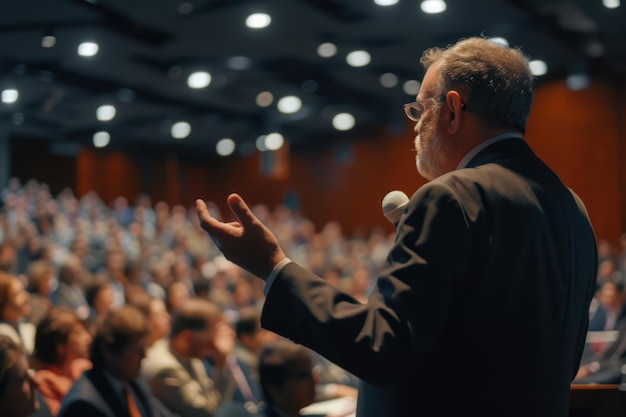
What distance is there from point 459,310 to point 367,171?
1439cm

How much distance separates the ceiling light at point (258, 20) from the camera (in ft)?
26.5

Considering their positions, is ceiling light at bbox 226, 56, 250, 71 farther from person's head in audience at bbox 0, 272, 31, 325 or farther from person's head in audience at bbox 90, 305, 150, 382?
person's head in audience at bbox 90, 305, 150, 382

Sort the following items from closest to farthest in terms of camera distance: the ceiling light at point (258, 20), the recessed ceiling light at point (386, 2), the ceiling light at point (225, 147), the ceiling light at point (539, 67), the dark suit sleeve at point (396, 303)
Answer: the dark suit sleeve at point (396, 303), the recessed ceiling light at point (386, 2), the ceiling light at point (258, 20), the ceiling light at point (539, 67), the ceiling light at point (225, 147)

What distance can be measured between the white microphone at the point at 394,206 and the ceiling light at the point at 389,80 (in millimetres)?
10047

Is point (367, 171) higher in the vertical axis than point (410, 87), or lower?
lower

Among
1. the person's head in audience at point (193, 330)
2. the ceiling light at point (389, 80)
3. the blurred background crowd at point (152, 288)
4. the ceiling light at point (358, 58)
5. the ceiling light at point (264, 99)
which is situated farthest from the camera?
the ceiling light at point (264, 99)

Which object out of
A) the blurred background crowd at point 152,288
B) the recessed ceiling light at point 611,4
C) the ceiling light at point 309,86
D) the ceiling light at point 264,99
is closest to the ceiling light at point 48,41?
the blurred background crowd at point 152,288

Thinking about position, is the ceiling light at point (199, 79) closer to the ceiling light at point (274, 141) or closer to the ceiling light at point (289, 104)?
the ceiling light at point (289, 104)

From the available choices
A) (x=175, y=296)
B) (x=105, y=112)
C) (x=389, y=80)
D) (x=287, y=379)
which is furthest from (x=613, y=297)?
(x=105, y=112)

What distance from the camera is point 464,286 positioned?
3.04ft

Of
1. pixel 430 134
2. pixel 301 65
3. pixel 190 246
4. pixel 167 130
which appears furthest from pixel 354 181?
pixel 430 134

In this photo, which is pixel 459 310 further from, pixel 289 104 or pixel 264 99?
pixel 289 104

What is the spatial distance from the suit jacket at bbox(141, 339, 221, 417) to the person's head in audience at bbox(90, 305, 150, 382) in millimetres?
744

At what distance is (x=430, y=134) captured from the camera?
3.57 ft
